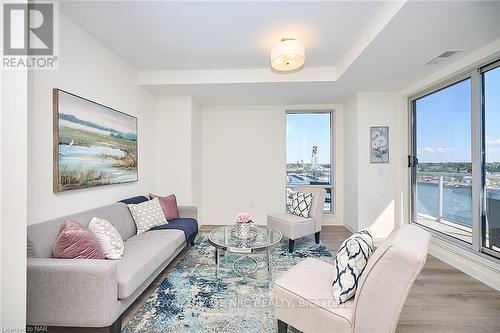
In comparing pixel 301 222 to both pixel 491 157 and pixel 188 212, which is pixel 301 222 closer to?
pixel 188 212

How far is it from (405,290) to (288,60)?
223 cm

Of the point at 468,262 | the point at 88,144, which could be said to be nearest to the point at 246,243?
the point at 88,144

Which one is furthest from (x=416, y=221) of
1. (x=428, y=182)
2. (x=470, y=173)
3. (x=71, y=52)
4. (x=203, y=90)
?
(x=71, y=52)

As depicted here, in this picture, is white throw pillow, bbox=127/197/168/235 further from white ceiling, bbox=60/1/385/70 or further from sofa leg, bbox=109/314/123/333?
white ceiling, bbox=60/1/385/70

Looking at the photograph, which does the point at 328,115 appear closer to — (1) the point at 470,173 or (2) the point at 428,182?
(2) the point at 428,182

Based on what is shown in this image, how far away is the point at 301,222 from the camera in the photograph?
3.20m

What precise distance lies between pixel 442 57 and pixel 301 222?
259 cm

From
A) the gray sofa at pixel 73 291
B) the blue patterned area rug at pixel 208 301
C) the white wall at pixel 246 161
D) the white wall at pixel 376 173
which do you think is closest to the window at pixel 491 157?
the white wall at pixel 376 173

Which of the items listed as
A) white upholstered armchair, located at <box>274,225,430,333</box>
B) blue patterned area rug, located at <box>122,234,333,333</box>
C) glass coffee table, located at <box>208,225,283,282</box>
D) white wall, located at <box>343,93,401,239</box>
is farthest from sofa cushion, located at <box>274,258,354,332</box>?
white wall, located at <box>343,93,401,239</box>

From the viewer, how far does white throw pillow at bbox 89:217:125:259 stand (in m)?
1.92

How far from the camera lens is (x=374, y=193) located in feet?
12.4

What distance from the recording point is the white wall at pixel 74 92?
1.85m

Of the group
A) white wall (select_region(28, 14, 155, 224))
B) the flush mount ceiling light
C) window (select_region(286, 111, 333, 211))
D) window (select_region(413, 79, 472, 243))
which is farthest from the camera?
window (select_region(286, 111, 333, 211))

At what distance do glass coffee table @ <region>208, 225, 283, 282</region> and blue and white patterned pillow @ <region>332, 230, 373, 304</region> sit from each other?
0.91m
